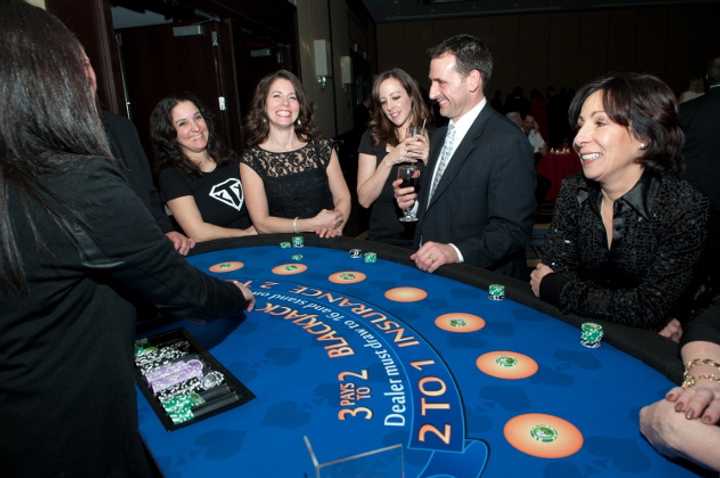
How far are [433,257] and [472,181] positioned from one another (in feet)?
1.31

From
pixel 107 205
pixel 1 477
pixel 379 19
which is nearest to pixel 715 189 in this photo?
pixel 107 205

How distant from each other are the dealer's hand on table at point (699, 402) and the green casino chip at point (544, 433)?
8.2 inches

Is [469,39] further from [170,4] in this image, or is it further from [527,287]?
[170,4]

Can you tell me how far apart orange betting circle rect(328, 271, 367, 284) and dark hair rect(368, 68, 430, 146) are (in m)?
1.11

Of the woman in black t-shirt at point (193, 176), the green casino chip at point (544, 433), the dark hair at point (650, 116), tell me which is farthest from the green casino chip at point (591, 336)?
the woman in black t-shirt at point (193, 176)

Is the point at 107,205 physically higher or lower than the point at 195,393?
higher

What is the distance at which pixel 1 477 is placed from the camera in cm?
81

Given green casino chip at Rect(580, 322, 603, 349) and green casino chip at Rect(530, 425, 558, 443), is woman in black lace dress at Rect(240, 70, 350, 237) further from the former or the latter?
green casino chip at Rect(530, 425, 558, 443)

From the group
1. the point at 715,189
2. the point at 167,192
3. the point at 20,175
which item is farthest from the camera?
the point at 715,189

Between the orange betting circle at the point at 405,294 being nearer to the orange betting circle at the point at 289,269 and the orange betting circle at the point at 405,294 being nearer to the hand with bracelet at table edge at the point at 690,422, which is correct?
the orange betting circle at the point at 289,269

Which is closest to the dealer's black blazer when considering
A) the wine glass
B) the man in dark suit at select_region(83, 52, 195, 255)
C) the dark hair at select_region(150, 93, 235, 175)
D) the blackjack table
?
the wine glass

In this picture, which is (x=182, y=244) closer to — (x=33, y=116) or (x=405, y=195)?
(x=405, y=195)

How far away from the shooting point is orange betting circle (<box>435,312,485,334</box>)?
1391 mm

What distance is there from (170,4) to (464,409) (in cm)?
393
